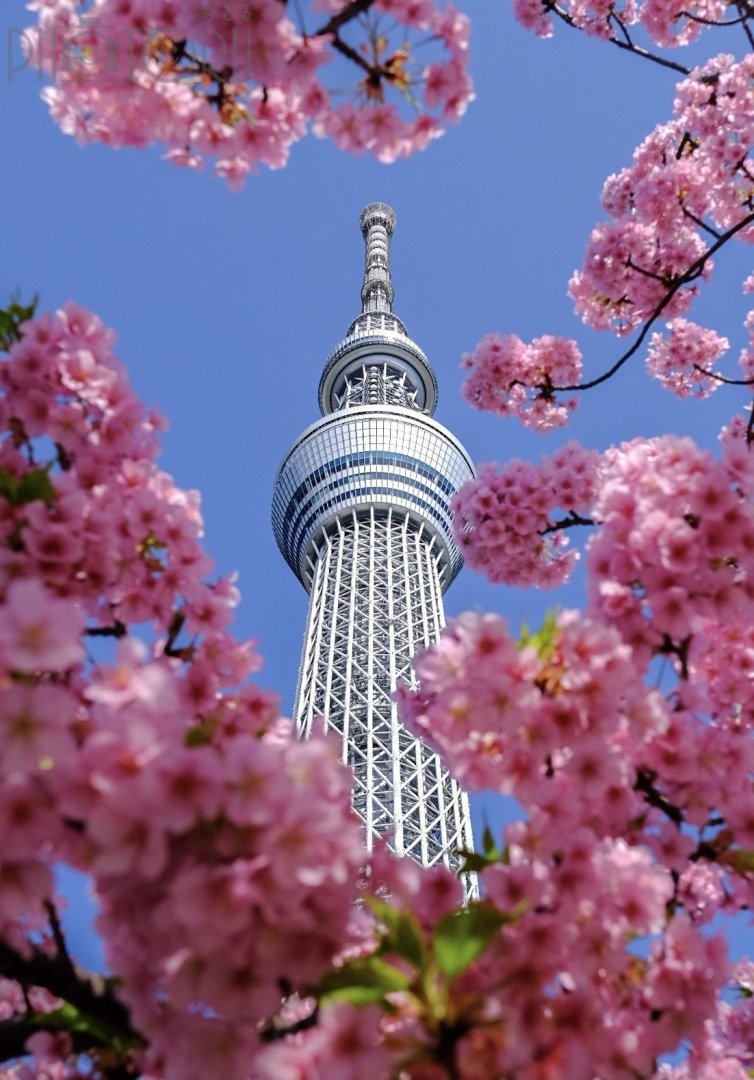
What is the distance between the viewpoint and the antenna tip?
2648 inches

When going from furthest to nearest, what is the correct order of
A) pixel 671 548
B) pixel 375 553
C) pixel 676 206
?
1. pixel 375 553
2. pixel 676 206
3. pixel 671 548

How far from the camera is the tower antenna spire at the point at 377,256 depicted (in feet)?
211

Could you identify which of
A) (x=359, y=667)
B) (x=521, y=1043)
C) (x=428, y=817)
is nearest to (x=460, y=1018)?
(x=521, y=1043)

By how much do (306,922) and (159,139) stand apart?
2.52 m

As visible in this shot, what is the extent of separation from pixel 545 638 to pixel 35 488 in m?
1.34

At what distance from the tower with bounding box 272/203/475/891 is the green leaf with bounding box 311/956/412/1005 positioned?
123 ft

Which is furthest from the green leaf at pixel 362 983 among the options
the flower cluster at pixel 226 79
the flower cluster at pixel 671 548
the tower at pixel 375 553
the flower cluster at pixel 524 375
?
the tower at pixel 375 553

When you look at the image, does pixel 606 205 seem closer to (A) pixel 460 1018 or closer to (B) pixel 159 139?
(B) pixel 159 139

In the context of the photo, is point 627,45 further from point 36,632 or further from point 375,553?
point 375,553

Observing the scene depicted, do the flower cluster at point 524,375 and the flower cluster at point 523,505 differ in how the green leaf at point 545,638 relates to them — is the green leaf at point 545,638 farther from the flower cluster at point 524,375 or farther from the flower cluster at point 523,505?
the flower cluster at point 524,375

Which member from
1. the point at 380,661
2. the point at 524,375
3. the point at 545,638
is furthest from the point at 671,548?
the point at 380,661

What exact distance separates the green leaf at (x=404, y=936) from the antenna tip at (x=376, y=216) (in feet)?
231

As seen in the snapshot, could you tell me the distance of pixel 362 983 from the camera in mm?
1590

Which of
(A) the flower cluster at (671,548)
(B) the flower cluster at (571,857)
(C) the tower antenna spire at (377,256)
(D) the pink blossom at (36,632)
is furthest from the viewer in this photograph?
(C) the tower antenna spire at (377,256)
